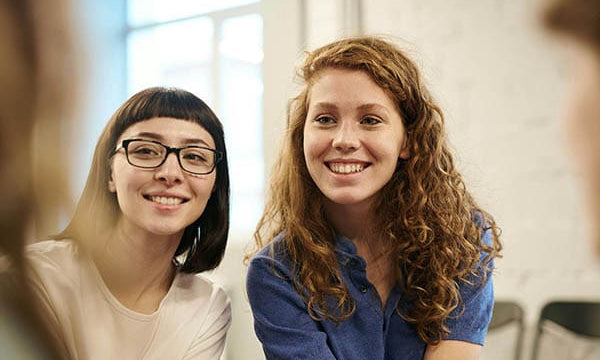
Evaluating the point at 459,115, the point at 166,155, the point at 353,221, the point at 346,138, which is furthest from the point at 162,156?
the point at 459,115

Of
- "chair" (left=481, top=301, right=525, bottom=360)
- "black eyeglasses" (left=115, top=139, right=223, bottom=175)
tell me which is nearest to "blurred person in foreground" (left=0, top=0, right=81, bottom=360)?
"black eyeglasses" (left=115, top=139, right=223, bottom=175)

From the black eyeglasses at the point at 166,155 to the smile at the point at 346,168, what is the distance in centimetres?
17

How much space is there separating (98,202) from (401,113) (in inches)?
31.0

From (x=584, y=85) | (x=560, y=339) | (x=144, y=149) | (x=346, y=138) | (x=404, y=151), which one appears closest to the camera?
(x=584, y=85)

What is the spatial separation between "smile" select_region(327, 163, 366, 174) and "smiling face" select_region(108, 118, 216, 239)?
17 cm

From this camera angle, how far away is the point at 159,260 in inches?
32.2

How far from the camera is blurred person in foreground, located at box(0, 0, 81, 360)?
0.11 meters

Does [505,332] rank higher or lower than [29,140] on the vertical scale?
lower

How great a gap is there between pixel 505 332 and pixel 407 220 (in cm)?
99

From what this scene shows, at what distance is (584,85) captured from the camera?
99 millimetres

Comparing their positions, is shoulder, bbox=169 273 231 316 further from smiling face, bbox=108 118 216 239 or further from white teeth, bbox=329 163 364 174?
white teeth, bbox=329 163 364 174

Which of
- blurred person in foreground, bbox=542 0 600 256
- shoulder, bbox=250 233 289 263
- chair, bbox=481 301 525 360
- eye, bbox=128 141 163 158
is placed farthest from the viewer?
chair, bbox=481 301 525 360

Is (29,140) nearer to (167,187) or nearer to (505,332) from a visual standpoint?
(167,187)

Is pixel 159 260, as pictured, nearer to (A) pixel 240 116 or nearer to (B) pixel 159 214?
(B) pixel 159 214
